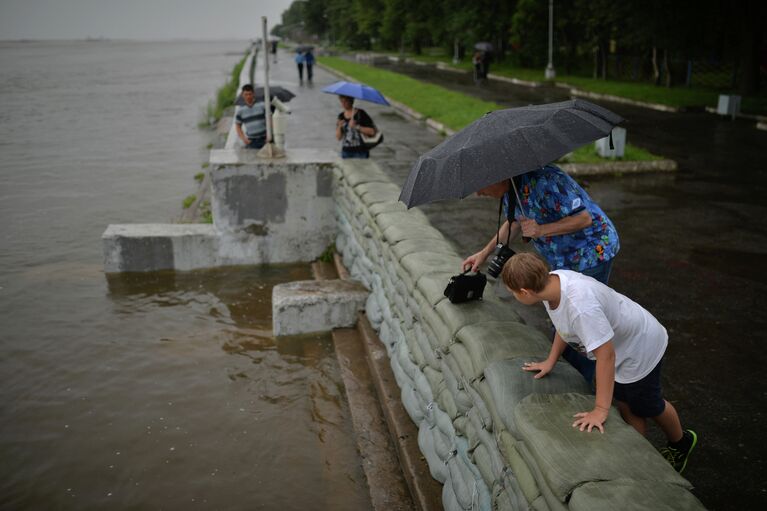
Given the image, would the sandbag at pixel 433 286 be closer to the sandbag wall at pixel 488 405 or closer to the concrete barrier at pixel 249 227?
the sandbag wall at pixel 488 405

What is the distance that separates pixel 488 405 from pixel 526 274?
646 mm

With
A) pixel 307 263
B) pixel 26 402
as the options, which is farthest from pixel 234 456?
pixel 307 263

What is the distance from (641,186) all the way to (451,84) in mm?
19687

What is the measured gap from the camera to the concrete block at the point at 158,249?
331 inches

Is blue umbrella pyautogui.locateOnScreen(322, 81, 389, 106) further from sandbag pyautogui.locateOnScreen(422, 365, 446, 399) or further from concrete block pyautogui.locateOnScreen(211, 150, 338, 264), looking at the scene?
sandbag pyautogui.locateOnScreen(422, 365, 446, 399)

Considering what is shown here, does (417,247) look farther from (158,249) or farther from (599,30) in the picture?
(599,30)

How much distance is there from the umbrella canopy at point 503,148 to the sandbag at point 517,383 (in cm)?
84

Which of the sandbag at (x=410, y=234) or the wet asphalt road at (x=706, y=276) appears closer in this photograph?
the wet asphalt road at (x=706, y=276)

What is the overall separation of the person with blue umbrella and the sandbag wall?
230 cm

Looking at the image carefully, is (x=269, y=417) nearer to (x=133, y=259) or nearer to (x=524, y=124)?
(x=524, y=124)

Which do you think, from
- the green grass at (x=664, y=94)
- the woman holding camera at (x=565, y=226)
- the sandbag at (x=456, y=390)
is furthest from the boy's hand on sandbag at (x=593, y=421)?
the green grass at (x=664, y=94)

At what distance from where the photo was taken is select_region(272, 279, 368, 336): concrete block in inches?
260

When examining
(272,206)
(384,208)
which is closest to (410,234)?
(384,208)

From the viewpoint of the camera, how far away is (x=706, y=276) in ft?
22.5
